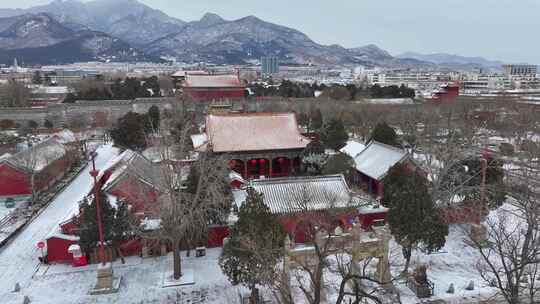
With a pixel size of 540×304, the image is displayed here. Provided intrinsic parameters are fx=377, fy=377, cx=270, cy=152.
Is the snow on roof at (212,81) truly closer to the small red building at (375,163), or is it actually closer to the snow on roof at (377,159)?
the snow on roof at (377,159)

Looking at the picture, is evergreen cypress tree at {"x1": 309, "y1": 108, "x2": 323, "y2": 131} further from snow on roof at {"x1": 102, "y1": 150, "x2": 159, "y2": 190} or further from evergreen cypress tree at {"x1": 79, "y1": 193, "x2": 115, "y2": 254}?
evergreen cypress tree at {"x1": 79, "y1": 193, "x2": 115, "y2": 254}

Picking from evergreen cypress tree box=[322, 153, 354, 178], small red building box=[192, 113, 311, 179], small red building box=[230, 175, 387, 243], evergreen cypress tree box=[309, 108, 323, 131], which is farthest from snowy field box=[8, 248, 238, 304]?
evergreen cypress tree box=[309, 108, 323, 131]

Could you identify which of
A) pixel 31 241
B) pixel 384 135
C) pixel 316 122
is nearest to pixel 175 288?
pixel 31 241

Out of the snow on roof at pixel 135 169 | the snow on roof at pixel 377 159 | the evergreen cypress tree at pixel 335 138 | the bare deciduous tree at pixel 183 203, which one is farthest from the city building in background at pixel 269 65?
the bare deciduous tree at pixel 183 203

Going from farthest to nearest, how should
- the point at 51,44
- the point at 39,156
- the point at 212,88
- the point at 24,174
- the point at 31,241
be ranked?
1. the point at 51,44
2. the point at 212,88
3. the point at 39,156
4. the point at 24,174
5. the point at 31,241

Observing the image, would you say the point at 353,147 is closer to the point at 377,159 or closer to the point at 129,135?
the point at 377,159

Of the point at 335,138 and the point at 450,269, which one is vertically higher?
the point at 335,138
